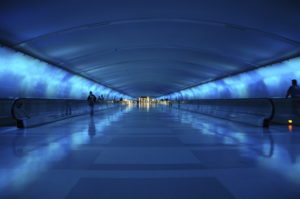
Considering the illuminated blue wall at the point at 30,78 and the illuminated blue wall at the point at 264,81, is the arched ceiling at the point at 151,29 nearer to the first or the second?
the illuminated blue wall at the point at 30,78

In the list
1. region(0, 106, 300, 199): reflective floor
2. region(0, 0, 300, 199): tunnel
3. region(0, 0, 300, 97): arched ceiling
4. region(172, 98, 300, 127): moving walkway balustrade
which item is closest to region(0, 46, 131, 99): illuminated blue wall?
region(0, 0, 300, 199): tunnel

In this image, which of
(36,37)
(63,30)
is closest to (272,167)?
(63,30)

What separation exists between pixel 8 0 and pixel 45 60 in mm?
8824

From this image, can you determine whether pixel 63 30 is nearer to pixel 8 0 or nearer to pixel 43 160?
pixel 8 0

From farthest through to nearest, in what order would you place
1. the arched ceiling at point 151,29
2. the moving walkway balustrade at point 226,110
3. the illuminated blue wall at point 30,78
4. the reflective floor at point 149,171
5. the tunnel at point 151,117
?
1. the illuminated blue wall at point 30,78
2. the arched ceiling at point 151,29
3. the moving walkway balustrade at point 226,110
4. the tunnel at point 151,117
5. the reflective floor at point 149,171

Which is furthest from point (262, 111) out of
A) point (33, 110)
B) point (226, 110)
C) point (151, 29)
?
point (33, 110)

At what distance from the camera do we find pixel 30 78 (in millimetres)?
16812

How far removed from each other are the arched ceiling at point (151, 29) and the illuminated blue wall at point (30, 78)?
82 centimetres

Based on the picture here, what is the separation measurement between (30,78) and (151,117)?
9687mm

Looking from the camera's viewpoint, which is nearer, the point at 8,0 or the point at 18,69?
the point at 8,0

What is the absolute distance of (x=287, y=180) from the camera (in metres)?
2.92

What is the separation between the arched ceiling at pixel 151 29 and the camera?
9555 mm

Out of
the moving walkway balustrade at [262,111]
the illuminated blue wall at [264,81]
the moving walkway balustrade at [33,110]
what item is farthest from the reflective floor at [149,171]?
the illuminated blue wall at [264,81]

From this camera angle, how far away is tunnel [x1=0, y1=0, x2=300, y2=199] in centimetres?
294
